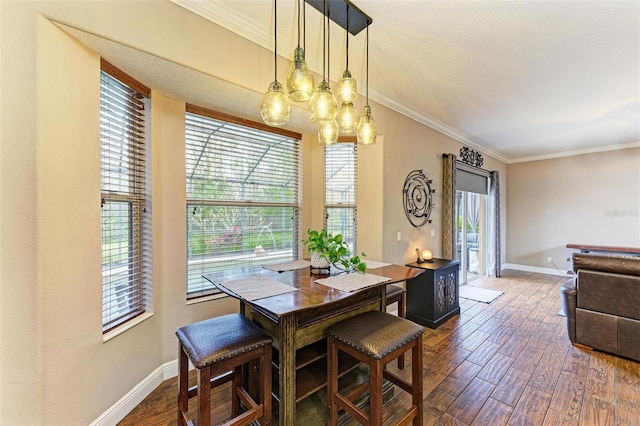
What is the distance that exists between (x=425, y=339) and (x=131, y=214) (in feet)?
9.98

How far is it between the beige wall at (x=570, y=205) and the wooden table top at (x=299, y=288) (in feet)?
18.5

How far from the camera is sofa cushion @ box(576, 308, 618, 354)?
8.20ft

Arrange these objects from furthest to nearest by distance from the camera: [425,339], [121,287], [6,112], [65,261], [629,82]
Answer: [425,339], [629,82], [121,287], [65,261], [6,112]

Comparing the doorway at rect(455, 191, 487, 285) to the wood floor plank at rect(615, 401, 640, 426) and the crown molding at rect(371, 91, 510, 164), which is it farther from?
the wood floor plank at rect(615, 401, 640, 426)

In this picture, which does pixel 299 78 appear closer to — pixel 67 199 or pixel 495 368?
pixel 67 199

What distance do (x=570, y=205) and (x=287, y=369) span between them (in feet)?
22.8

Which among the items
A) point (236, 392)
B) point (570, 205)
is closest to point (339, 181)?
point (236, 392)

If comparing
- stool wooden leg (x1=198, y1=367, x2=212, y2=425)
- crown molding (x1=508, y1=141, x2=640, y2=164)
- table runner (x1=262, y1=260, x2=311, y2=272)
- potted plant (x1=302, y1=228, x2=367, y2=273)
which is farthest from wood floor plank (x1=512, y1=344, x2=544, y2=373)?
crown molding (x1=508, y1=141, x2=640, y2=164)

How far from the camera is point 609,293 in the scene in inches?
98.1

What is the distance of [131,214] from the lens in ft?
6.40

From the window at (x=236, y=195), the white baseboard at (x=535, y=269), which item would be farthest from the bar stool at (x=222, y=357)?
the white baseboard at (x=535, y=269)

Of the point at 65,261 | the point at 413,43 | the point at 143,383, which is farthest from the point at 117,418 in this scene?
the point at 413,43

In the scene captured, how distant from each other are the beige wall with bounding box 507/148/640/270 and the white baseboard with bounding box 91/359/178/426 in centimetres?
721

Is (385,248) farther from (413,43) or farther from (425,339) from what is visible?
(413,43)
